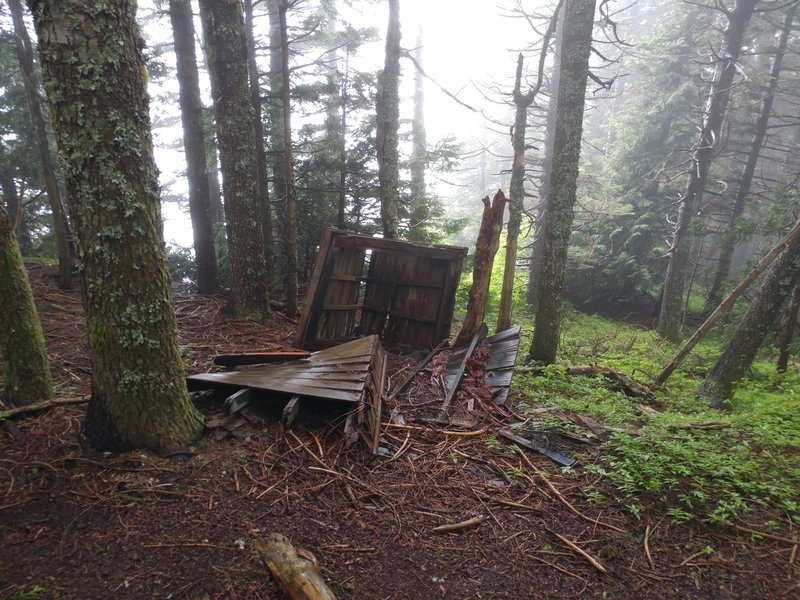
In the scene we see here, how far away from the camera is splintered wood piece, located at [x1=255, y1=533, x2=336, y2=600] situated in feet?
6.68

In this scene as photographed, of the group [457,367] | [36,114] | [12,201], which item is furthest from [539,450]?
[12,201]

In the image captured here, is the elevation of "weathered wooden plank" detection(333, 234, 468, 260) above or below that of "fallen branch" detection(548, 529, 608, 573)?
above

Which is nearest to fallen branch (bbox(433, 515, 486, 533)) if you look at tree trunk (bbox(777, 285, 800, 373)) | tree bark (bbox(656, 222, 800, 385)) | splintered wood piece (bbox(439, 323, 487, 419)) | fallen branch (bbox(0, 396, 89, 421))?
splintered wood piece (bbox(439, 323, 487, 419))

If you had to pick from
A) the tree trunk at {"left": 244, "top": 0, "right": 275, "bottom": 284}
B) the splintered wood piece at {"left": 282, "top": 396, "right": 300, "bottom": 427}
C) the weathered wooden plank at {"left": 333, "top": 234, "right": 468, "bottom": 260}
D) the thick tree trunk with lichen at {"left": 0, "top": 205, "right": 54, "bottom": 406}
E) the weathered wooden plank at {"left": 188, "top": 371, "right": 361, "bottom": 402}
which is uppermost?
the tree trunk at {"left": 244, "top": 0, "right": 275, "bottom": 284}

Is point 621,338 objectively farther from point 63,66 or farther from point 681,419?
point 63,66

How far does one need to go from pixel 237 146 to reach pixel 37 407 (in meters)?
5.40

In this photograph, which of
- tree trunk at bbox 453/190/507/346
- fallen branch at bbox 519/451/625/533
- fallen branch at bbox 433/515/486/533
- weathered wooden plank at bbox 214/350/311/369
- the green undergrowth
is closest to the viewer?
fallen branch at bbox 433/515/486/533

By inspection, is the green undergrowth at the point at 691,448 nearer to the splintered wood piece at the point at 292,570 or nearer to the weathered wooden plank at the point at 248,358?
the splintered wood piece at the point at 292,570

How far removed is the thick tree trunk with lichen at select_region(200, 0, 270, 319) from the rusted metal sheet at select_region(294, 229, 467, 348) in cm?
188

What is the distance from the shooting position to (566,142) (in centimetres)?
636

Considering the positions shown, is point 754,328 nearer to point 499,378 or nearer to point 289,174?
point 499,378

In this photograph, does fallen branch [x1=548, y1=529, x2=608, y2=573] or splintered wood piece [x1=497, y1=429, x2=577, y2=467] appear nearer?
fallen branch [x1=548, y1=529, x2=608, y2=573]

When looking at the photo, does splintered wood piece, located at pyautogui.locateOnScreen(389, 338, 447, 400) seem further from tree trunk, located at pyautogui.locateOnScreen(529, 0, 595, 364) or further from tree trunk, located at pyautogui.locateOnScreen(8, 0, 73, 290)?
tree trunk, located at pyautogui.locateOnScreen(8, 0, 73, 290)

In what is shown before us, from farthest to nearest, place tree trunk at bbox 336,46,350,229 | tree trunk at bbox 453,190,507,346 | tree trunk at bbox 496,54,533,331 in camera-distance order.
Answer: tree trunk at bbox 336,46,350,229
tree trunk at bbox 496,54,533,331
tree trunk at bbox 453,190,507,346
